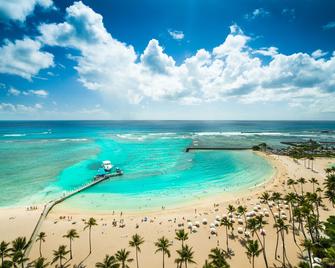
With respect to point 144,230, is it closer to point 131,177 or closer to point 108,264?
point 108,264

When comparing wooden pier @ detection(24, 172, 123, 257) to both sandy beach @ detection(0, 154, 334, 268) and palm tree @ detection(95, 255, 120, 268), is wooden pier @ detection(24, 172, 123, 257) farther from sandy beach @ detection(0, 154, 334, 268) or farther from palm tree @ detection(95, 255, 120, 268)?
palm tree @ detection(95, 255, 120, 268)

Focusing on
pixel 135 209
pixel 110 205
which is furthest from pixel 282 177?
pixel 110 205

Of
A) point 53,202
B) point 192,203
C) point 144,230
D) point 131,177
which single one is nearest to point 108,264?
point 144,230

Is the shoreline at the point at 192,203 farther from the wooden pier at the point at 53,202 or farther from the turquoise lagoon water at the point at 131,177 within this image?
the wooden pier at the point at 53,202

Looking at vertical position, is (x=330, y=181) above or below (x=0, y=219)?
above

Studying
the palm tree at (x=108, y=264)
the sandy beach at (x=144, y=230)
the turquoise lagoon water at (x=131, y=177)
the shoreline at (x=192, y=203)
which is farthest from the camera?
the turquoise lagoon water at (x=131, y=177)

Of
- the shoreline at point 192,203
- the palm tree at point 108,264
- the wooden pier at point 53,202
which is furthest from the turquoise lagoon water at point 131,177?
the palm tree at point 108,264

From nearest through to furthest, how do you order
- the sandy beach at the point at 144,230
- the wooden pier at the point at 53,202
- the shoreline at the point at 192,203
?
the sandy beach at the point at 144,230 → the wooden pier at the point at 53,202 → the shoreline at the point at 192,203

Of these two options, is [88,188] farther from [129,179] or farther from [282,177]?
[282,177]
